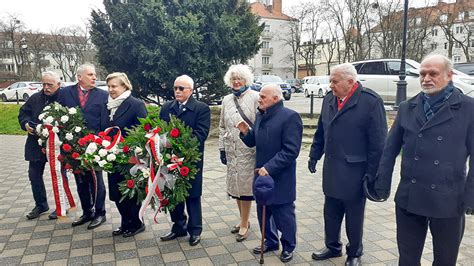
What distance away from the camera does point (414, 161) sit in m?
2.69

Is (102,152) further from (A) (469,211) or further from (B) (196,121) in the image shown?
(A) (469,211)

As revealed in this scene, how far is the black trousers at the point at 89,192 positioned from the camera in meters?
4.58

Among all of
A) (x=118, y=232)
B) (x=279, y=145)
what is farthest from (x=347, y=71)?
(x=118, y=232)

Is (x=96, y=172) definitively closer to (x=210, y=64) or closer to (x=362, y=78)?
(x=210, y=64)

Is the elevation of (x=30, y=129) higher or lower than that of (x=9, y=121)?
higher

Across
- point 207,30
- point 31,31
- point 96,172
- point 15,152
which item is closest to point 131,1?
point 207,30

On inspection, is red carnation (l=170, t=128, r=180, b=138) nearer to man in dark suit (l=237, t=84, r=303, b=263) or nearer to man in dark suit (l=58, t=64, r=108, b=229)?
man in dark suit (l=237, t=84, r=303, b=263)

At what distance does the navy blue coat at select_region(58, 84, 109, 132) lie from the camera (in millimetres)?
4441

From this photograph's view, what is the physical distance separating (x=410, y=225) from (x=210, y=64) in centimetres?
829

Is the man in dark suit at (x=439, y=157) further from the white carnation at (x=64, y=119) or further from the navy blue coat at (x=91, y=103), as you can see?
the white carnation at (x=64, y=119)

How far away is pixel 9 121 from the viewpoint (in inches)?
618

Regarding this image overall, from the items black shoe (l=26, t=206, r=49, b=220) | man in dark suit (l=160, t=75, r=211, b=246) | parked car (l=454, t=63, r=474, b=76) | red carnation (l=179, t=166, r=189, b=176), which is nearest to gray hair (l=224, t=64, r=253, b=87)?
man in dark suit (l=160, t=75, r=211, b=246)

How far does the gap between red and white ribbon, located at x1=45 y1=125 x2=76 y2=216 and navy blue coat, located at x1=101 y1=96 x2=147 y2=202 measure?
674 mm

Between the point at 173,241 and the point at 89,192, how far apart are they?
53.8 inches
